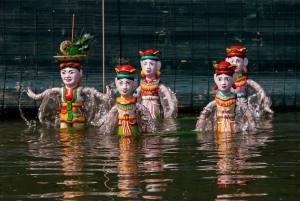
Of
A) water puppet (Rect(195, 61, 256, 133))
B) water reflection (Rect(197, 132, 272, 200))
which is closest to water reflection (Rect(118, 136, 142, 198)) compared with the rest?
water reflection (Rect(197, 132, 272, 200))

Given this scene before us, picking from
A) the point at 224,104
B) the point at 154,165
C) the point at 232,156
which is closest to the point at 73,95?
the point at 224,104

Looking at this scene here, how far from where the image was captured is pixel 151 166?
8.90m

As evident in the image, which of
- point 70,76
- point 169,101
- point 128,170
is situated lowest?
point 128,170

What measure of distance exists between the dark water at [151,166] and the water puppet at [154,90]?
2432mm

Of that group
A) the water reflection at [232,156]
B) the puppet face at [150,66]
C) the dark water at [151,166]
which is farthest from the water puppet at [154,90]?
the water reflection at [232,156]

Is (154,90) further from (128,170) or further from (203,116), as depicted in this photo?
(128,170)

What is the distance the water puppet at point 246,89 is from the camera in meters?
14.2

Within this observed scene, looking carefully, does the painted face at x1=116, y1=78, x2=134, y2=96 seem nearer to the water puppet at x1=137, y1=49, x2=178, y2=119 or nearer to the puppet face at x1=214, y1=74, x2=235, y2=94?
the puppet face at x1=214, y1=74, x2=235, y2=94

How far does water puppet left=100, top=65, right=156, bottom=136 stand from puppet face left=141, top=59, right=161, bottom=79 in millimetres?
2532

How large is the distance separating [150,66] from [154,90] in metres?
0.45

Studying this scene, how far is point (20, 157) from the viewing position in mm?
9797

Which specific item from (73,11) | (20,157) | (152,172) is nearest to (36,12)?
(73,11)

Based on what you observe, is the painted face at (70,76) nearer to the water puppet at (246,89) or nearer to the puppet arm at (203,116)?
the puppet arm at (203,116)

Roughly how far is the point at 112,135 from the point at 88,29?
4.35m
